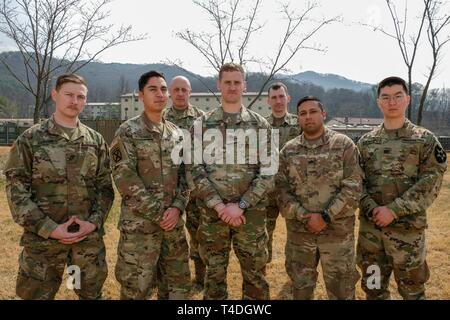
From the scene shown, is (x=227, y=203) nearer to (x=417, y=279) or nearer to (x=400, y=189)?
(x=400, y=189)

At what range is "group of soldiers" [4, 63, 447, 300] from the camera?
313 centimetres

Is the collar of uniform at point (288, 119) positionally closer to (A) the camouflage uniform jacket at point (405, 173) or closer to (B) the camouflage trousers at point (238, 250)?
(A) the camouflage uniform jacket at point (405, 173)

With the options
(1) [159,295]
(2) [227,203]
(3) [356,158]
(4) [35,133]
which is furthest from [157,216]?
(3) [356,158]

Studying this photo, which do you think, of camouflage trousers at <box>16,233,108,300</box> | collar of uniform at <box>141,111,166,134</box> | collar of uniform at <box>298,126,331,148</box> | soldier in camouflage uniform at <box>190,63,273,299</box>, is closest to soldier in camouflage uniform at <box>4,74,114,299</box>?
camouflage trousers at <box>16,233,108,300</box>

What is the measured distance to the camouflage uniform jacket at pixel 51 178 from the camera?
3.00 metres

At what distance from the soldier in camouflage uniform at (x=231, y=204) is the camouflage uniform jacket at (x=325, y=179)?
10.6 inches

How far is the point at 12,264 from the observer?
5117 millimetres

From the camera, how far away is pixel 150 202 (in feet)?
10.5

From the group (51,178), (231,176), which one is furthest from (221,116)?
(51,178)

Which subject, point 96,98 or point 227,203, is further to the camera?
point 96,98

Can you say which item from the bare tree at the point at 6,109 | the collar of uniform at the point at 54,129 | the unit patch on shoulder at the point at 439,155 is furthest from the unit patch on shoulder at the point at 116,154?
the bare tree at the point at 6,109

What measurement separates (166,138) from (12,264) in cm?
331

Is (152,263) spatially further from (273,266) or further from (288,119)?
(288,119)

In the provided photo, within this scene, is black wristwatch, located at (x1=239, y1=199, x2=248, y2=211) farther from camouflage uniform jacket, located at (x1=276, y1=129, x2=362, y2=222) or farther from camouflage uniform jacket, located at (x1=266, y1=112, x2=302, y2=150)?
camouflage uniform jacket, located at (x1=266, y1=112, x2=302, y2=150)
